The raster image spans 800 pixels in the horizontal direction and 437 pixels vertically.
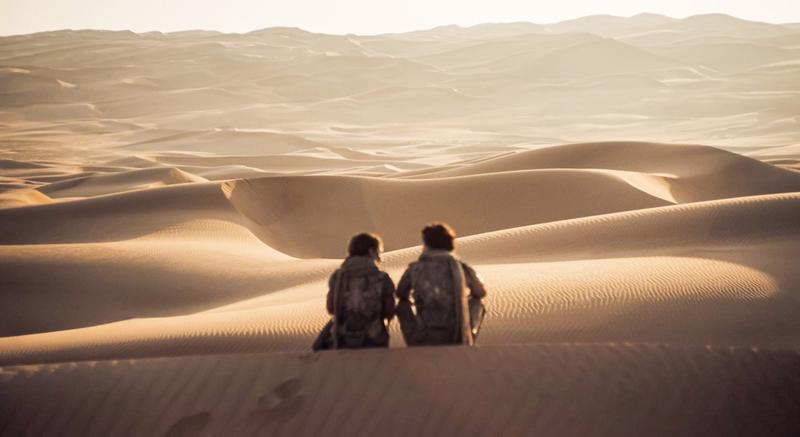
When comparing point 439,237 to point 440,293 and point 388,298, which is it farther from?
point 388,298

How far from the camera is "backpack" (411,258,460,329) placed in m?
4.28

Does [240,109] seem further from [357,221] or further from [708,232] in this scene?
[708,232]

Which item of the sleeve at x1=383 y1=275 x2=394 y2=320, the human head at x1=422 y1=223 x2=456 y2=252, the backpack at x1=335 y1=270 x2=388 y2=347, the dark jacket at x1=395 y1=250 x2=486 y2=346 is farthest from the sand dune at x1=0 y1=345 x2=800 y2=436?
the human head at x1=422 y1=223 x2=456 y2=252

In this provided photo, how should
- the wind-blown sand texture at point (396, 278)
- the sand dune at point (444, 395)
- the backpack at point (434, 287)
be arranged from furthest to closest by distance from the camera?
the wind-blown sand texture at point (396, 278) → the sand dune at point (444, 395) → the backpack at point (434, 287)

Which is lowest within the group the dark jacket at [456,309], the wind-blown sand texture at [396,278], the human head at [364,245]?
the wind-blown sand texture at [396,278]

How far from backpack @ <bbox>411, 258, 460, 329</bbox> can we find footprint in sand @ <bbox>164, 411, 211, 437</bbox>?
1258 millimetres

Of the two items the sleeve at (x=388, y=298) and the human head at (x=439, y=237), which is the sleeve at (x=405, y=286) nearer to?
the sleeve at (x=388, y=298)

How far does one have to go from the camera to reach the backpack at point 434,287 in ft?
14.0

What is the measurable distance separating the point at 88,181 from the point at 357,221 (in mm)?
10028

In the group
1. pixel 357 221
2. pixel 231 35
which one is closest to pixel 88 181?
pixel 357 221

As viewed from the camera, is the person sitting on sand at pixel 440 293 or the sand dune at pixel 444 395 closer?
the person sitting on sand at pixel 440 293

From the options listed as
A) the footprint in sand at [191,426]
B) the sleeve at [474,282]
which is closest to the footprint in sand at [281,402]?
the footprint in sand at [191,426]

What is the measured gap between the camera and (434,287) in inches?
168

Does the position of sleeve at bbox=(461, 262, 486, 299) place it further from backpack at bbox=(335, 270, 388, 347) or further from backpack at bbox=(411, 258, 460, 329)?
backpack at bbox=(335, 270, 388, 347)
